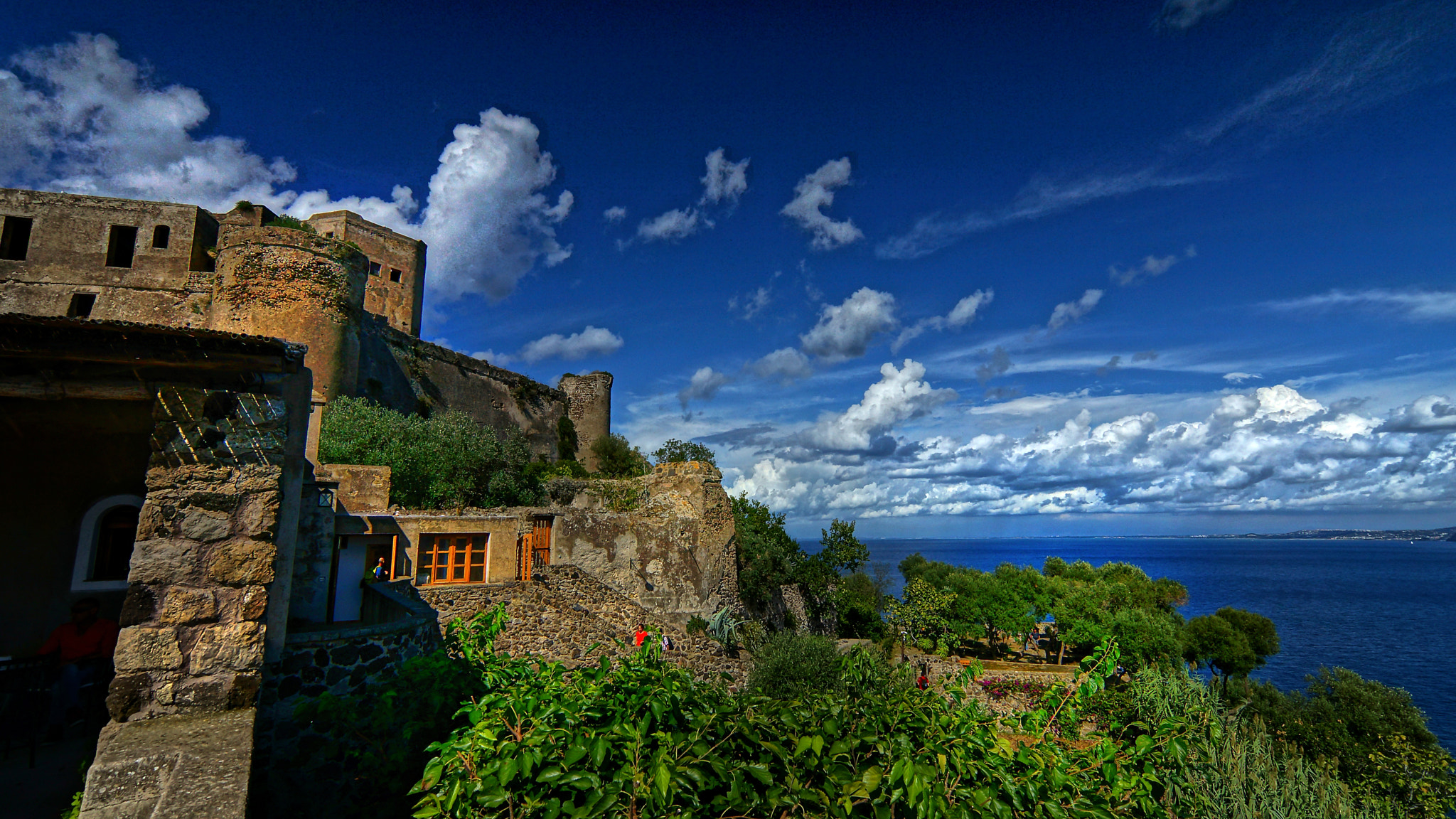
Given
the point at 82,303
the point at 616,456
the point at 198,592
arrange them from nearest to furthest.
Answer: the point at 198,592
the point at 82,303
the point at 616,456

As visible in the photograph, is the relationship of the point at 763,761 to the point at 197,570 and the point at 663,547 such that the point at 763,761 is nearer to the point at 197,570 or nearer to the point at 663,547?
the point at 197,570

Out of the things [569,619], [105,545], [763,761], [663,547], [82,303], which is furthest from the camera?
[82,303]

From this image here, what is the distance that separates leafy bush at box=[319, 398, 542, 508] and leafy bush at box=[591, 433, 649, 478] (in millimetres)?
10626

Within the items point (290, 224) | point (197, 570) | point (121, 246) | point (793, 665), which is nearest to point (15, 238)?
point (121, 246)

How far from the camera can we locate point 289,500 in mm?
5316

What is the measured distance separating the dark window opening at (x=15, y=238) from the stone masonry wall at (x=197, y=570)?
26916 mm

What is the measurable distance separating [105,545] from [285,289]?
1518cm

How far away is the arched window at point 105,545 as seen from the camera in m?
7.16

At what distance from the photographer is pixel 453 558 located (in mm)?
16594

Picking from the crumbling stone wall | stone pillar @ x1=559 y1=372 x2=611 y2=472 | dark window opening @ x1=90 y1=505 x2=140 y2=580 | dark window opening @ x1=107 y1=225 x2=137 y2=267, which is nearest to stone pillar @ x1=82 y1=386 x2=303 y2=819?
dark window opening @ x1=90 y1=505 x2=140 y2=580

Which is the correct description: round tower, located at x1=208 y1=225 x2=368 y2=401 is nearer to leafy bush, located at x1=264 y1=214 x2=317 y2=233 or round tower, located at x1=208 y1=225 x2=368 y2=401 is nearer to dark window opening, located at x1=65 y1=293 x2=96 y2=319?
leafy bush, located at x1=264 y1=214 x2=317 y2=233

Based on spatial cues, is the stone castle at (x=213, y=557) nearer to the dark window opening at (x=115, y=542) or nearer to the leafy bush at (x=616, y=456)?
the dark window opening at (x=115, y=542)

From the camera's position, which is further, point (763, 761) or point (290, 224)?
point (290, 224)

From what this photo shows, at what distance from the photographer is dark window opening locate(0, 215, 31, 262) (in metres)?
21.7
